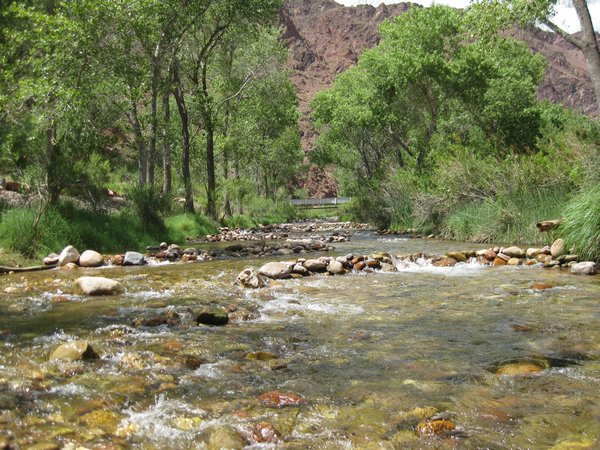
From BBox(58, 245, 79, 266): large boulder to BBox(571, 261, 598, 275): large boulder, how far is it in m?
9.15

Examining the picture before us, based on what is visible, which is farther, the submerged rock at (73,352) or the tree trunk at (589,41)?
the tree trunk at (589,41)

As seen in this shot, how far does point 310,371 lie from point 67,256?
7.56 meters

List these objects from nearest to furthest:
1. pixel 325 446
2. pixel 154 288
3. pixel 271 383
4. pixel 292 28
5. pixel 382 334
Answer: pixel 325 446 → pixel 271 383 → pixel 382 334 → pixel 154 288 → pixel 292 28

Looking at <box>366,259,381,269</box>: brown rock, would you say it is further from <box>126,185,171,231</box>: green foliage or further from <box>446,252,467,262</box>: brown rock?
<box>126,185,171,231</box>: green foliage

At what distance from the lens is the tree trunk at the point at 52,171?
10.6m

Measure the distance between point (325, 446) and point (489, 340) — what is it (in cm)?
239

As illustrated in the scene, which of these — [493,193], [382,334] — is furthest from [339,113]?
[382,334]

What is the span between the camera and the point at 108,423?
2.66 m

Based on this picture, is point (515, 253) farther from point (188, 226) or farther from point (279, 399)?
point (188, 226)

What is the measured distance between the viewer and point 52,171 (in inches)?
420

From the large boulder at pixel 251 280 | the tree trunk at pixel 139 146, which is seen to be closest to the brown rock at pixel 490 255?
the large boulder at pixel 251 280

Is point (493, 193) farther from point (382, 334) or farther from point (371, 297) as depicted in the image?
point (382, 334)

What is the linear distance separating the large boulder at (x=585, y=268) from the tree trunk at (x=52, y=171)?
34.0 feet

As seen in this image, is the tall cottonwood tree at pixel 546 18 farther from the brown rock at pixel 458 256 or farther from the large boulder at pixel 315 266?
the large boulder at pixel 315 266
